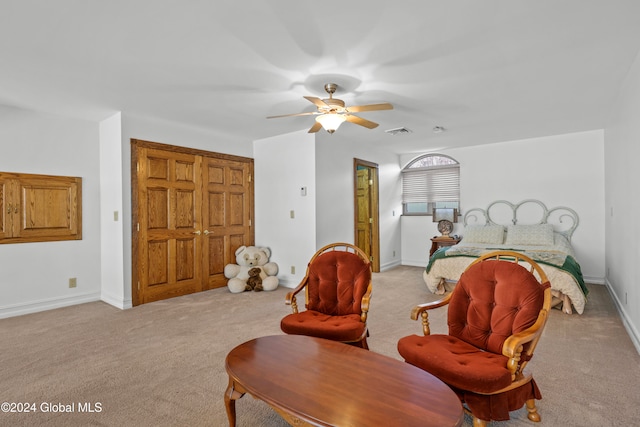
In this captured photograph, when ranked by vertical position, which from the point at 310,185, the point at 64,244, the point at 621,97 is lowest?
the point at 64,244

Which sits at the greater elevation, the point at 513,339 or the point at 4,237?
the point at 4,237

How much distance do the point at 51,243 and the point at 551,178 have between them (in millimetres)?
7446

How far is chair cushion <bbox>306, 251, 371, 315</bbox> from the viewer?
2891 mm

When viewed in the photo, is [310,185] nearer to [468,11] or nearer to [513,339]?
[468,11]

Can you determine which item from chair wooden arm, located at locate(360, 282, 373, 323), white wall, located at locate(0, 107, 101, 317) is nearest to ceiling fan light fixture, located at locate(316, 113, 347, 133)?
chair wooden arm, located at locate(360, 282, 373, 323)

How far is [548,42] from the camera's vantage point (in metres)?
2.60

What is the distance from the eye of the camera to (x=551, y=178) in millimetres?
5867

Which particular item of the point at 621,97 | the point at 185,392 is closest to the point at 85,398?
the point at 185,392

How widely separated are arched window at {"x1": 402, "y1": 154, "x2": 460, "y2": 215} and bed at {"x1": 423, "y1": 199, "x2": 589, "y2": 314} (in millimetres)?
577

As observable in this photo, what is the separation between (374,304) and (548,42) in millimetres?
3229

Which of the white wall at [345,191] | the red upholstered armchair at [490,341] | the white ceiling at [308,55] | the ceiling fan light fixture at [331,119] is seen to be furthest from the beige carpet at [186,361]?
the white ceiling at [308,55]

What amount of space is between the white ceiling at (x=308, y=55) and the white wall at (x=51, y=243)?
0.28 meters

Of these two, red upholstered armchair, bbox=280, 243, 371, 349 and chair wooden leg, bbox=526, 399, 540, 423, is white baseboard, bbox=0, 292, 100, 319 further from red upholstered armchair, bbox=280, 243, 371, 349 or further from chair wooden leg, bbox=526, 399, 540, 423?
chair wooden leg, bbox=526, 399, 540, 423

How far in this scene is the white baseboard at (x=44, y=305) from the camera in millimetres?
3996
